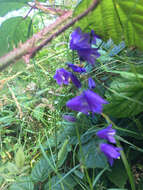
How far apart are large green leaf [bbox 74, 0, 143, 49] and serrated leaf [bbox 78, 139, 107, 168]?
1.03ft

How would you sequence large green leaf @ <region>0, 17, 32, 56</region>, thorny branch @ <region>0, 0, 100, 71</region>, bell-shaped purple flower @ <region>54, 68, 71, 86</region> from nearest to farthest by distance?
thorny branch @ <region>0, 0, 100, 71</region> < large green leaf @ <region>0, 17, 32, 56</region> < bell-shaped purple flower @ <region>54, 68, 71, 86</region>

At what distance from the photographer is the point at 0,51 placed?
0.43 m

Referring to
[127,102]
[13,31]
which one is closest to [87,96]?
[127,102]

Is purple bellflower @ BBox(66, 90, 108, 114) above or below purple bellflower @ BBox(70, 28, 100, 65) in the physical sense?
below

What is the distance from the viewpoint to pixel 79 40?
0.49 metres

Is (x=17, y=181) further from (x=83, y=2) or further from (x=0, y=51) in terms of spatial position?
(x=83, y=2)

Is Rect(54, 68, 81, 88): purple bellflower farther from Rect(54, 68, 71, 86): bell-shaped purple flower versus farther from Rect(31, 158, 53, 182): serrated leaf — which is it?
Result: Rect(31, 158, 53, 182): serrated leaf

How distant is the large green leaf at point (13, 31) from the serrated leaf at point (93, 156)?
13.2 inches

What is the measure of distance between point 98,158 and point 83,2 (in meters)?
0.41

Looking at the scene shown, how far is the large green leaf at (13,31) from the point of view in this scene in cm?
45

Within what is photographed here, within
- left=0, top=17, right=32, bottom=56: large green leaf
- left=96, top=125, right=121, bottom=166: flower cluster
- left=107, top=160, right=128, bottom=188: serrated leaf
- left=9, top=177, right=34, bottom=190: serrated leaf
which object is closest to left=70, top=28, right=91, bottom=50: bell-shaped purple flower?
left=0, top=17, right=32, bottom=56: large green leaf

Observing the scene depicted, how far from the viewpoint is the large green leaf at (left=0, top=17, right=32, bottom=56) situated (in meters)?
0.45

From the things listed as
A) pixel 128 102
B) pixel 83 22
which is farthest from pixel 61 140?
pixel 83 22

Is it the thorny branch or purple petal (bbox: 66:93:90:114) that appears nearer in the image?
the thorny branch
